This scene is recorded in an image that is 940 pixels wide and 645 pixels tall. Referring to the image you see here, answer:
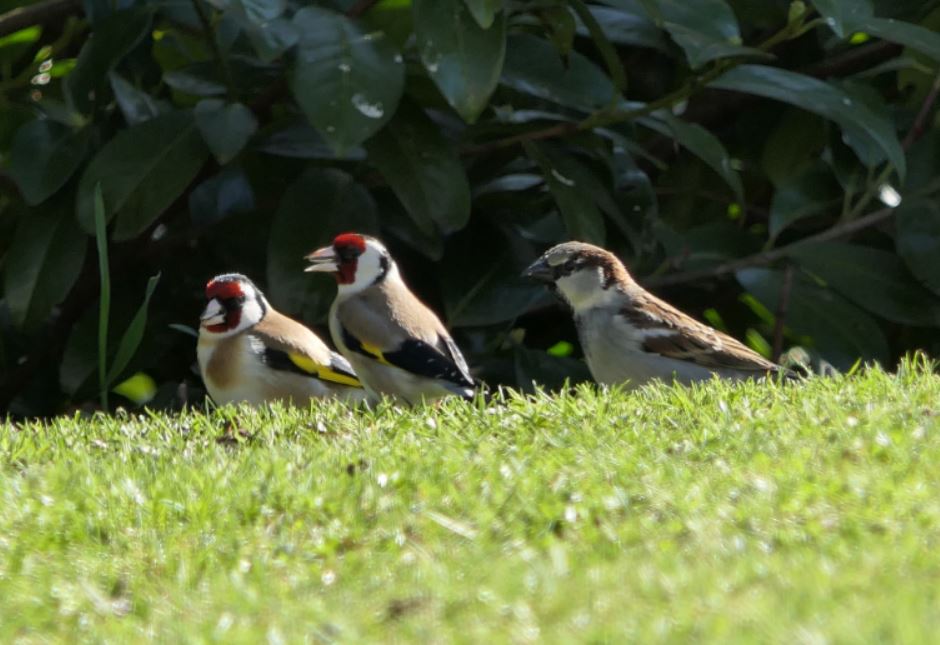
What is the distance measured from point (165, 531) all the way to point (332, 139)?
2.96m

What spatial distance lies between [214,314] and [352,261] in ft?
2.46

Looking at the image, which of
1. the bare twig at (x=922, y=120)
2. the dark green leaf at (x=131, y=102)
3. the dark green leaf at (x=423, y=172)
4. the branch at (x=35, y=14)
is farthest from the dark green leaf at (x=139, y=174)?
the bare twig at (x=922, y=120)

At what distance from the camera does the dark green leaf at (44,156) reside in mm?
8828

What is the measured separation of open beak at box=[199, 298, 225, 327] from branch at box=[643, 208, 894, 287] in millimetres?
2552

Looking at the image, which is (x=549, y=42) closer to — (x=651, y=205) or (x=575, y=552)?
(x=651, y=205)

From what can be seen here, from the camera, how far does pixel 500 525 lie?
5.17 meters

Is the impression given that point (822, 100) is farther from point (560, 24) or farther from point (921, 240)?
point (560, 24)

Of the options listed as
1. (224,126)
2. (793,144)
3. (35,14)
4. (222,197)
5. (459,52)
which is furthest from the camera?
(793,144)

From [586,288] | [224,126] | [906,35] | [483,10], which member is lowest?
[586,288]

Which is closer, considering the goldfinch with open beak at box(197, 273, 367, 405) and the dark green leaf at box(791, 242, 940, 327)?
the goldfinch with open beak at box(197, 273, 367, 405)

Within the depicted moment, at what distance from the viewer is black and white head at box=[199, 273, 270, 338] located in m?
8.64

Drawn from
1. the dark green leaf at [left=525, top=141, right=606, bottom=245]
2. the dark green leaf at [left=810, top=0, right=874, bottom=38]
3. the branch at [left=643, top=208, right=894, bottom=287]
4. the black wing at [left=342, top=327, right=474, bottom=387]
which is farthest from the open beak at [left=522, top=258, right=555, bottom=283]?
the dark green leaf at [left=810, top=0, right=874, bottom=38]

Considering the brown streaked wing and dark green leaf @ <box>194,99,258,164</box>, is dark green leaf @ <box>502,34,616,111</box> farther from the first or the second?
dark green leaf @ <box>194,99,258,164</box>

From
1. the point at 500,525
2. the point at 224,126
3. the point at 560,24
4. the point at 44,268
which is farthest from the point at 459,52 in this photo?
the point at 500,525
